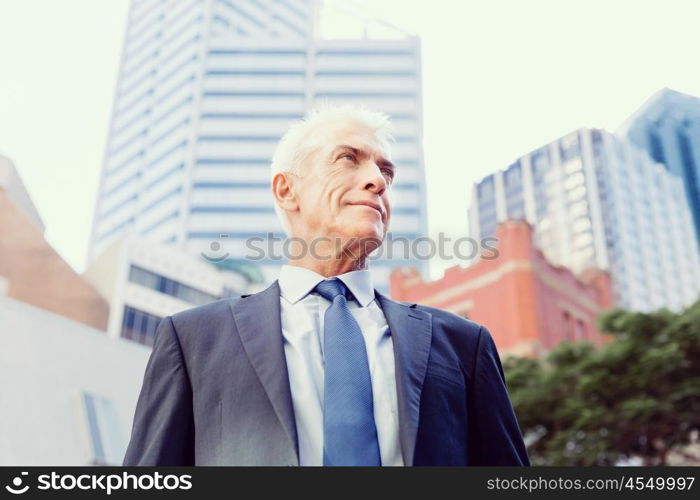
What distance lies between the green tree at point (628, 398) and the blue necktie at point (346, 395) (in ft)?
31.2

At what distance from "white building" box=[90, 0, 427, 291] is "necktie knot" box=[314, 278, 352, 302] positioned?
43.1 metres

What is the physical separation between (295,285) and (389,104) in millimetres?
48717

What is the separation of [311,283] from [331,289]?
0.14ft

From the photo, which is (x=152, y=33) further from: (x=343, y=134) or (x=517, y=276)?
(x=343, y=134)

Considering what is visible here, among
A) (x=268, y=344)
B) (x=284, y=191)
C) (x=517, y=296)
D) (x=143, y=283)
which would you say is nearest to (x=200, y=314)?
(x=268, y=344)

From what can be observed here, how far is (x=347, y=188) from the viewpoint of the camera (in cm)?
124

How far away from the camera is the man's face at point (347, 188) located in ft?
3.97

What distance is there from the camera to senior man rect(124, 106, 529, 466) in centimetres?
101

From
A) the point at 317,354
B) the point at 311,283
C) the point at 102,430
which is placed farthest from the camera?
the point at 102,430

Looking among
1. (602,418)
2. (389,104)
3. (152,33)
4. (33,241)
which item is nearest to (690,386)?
(602,418)

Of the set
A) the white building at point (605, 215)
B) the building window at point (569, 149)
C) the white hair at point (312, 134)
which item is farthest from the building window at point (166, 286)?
the building window at point (569, 149)

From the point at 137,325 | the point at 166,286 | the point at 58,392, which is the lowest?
the point at 58,392

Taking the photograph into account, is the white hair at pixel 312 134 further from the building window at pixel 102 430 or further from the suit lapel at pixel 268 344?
the building window at pixel 102 430

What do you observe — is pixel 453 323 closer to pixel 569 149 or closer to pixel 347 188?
pixel 347 188
